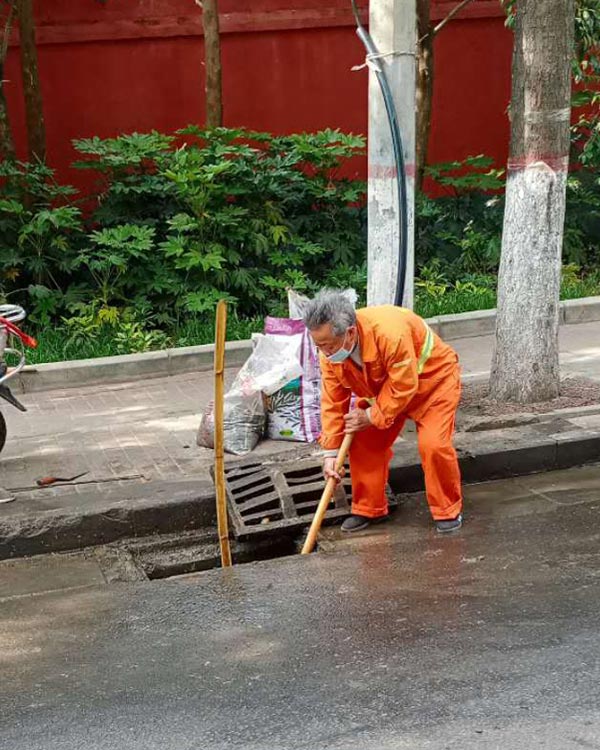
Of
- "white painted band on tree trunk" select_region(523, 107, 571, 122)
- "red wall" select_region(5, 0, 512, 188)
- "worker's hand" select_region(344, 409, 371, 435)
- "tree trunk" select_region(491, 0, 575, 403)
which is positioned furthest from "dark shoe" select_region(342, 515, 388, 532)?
"red wall" select_region(5, 0, 512, 188)

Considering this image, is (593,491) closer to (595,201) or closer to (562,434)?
(562,434)

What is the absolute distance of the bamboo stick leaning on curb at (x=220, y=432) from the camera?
199 inches

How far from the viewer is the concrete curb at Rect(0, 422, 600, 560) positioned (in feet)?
18.2

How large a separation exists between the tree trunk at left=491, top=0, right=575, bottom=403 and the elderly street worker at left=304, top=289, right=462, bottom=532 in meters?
1.57

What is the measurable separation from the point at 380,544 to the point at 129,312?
5057 millimetres

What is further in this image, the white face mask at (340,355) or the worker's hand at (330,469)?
the worker's hand at (330,469)

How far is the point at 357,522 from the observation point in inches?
225

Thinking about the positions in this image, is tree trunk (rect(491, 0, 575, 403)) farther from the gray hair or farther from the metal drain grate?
the gray hair

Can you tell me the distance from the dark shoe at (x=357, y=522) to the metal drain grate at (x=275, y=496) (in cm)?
9

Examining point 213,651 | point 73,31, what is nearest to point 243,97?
point 73,31

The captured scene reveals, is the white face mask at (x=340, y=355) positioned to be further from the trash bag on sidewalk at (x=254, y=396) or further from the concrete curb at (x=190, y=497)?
the trash bag on sidewalk at (x=254, y=396)

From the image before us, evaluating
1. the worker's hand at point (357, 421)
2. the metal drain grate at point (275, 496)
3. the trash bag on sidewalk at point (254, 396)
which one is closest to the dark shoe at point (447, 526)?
the metal drain grate at point (275, 496)

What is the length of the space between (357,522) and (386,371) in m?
0.92

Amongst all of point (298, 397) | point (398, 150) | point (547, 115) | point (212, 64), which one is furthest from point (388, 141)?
point (212, 64)
